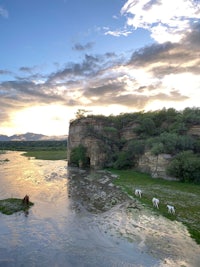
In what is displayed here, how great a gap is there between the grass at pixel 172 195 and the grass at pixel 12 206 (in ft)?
42.3

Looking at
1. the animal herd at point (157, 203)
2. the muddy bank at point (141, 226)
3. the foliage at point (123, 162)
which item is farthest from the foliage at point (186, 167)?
the foliage at point (123, 162)

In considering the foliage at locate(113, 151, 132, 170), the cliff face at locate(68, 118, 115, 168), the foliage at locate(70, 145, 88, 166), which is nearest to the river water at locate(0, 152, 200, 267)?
the foliage at locate(113, 151, 132, 170)

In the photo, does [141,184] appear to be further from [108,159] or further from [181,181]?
[108,159]

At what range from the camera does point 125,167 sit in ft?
197

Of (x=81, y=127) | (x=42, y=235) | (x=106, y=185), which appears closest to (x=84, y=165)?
(x=81, y=127)

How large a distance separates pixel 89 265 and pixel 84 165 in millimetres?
53349

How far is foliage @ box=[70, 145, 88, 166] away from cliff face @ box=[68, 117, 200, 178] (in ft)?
3.19

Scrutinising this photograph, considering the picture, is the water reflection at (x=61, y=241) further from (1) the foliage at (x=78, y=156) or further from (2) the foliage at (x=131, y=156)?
(1) the foliage at (x=78, y=156)

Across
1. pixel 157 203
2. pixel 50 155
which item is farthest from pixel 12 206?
pixel 50 155

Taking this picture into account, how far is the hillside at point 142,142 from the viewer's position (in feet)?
151

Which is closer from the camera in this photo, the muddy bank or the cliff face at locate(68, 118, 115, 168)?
the muddy bank

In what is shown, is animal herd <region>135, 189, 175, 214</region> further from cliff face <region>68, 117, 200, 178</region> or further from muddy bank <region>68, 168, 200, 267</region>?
cliff face <region>68, 117, 200, 178</region>

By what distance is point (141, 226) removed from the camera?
77.5 ft

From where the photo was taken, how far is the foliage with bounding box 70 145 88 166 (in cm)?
6975
